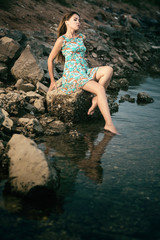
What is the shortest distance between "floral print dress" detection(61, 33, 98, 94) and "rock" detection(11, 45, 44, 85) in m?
1.55

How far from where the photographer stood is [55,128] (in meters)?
4.66

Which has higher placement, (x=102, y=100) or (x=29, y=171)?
(x=102, y=100)

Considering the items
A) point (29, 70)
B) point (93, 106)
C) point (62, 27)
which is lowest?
point (93, 106)

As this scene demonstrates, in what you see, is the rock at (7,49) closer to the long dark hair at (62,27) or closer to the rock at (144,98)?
the long dark hair at (62,27)

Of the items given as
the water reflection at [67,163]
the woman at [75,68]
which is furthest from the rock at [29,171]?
the woman at [75,68]

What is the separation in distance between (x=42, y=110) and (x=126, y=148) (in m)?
2.20

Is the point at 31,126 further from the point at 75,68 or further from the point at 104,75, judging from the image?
the point at 104,75

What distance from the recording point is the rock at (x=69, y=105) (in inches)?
199

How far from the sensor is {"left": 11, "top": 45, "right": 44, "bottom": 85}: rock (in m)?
6.42

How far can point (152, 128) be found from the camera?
509 cm

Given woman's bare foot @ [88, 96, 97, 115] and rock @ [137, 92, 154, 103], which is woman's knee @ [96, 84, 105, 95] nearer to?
woman's bare foot @ [88, 96, 97, 115]

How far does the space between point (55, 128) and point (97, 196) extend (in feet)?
7.07

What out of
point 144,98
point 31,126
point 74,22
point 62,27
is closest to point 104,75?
point 74,22

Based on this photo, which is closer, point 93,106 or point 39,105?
point 93,106
